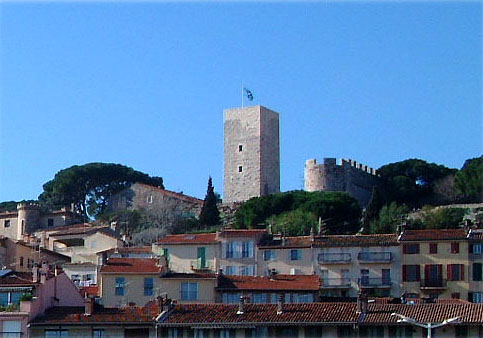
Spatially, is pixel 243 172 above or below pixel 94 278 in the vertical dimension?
above

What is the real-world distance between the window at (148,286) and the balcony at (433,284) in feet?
37.2

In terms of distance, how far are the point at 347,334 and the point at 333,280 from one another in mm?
16830

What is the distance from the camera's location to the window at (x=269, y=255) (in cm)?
5341

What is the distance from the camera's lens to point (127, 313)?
37188 millimetres

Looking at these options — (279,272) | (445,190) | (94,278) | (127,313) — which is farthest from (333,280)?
(445,190)

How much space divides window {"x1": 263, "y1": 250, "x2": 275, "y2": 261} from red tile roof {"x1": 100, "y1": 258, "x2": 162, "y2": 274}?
685 cm

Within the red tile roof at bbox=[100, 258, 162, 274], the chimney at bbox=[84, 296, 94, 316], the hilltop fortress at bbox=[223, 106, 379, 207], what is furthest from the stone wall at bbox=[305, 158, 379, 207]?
the chimney at bbox=[84, 296, 94, 316]

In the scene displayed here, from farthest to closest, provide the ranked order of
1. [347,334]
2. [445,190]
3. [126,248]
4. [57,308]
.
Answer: [445,190], [126,248], [57,308], [347,334]

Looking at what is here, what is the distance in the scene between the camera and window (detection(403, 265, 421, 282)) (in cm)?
5156

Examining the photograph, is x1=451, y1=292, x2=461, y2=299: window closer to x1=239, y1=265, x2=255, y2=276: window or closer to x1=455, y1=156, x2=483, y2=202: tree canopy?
x1=239, y1=265, x2=255, y2=276: window

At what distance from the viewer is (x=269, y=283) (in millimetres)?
45156

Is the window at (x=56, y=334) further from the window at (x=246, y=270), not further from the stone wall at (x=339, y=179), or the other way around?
the stone wall at (x=339, y=179)

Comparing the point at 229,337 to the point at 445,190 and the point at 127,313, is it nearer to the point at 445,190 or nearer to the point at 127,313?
the point at 127,313

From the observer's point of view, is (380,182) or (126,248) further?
(380,182)
